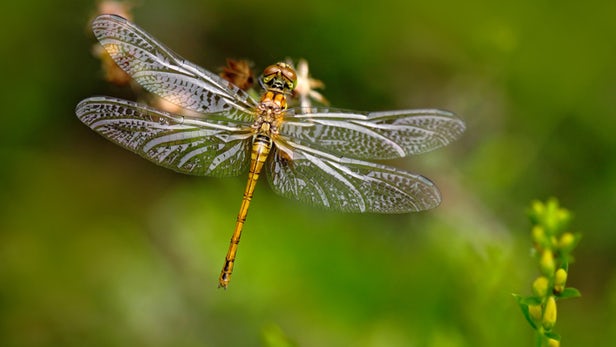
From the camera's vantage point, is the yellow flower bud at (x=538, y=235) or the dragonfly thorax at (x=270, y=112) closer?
the yellow flower bud at (x=538, y=235)

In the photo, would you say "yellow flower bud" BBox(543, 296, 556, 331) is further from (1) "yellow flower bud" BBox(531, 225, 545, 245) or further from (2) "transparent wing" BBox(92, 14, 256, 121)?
(2) "transparent wing" BBox(92, 14, 256, 121)

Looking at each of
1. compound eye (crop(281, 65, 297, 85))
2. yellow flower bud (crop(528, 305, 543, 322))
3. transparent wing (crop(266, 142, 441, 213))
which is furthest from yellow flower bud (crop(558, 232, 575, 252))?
compound eye (crop(281, 65, 297, 85))

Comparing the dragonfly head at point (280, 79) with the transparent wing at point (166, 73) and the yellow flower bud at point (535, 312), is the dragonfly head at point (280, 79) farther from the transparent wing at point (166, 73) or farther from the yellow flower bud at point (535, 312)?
the yellow flower bud at point (535, 312)

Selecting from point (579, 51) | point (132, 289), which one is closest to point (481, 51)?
point (579, 51)

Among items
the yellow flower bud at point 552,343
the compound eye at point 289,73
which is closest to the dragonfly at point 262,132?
the compound eye at point 289,73

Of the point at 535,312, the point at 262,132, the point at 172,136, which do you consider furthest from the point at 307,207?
the point at 535,312

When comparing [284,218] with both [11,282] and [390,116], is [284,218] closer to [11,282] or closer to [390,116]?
[390,116]
